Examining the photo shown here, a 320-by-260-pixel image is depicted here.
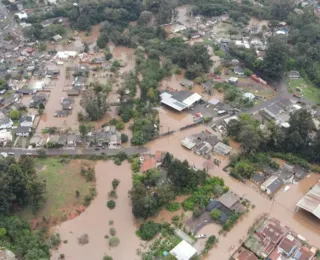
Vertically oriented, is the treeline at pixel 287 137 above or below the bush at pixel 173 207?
above

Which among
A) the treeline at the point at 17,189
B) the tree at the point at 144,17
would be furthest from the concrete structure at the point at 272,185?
the tree at the point at 144,17

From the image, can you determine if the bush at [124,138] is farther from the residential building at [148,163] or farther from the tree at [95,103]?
the tree at [95,103]

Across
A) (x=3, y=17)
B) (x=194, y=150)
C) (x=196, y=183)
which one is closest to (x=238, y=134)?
(x=194, y=150)

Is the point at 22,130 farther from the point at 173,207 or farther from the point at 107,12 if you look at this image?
the point at 107,12

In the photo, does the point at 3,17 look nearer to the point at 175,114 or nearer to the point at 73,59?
the point at 73,59

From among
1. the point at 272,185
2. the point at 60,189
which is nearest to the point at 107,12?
the point at 60,189

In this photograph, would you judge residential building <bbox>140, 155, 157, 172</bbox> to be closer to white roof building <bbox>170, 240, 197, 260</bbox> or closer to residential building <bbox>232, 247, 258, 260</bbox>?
white roof building <bbox>170, 240, 197, 260</bbox>

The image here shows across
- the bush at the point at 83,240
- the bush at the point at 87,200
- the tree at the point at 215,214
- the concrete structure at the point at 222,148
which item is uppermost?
the bush at the point at 87,200
